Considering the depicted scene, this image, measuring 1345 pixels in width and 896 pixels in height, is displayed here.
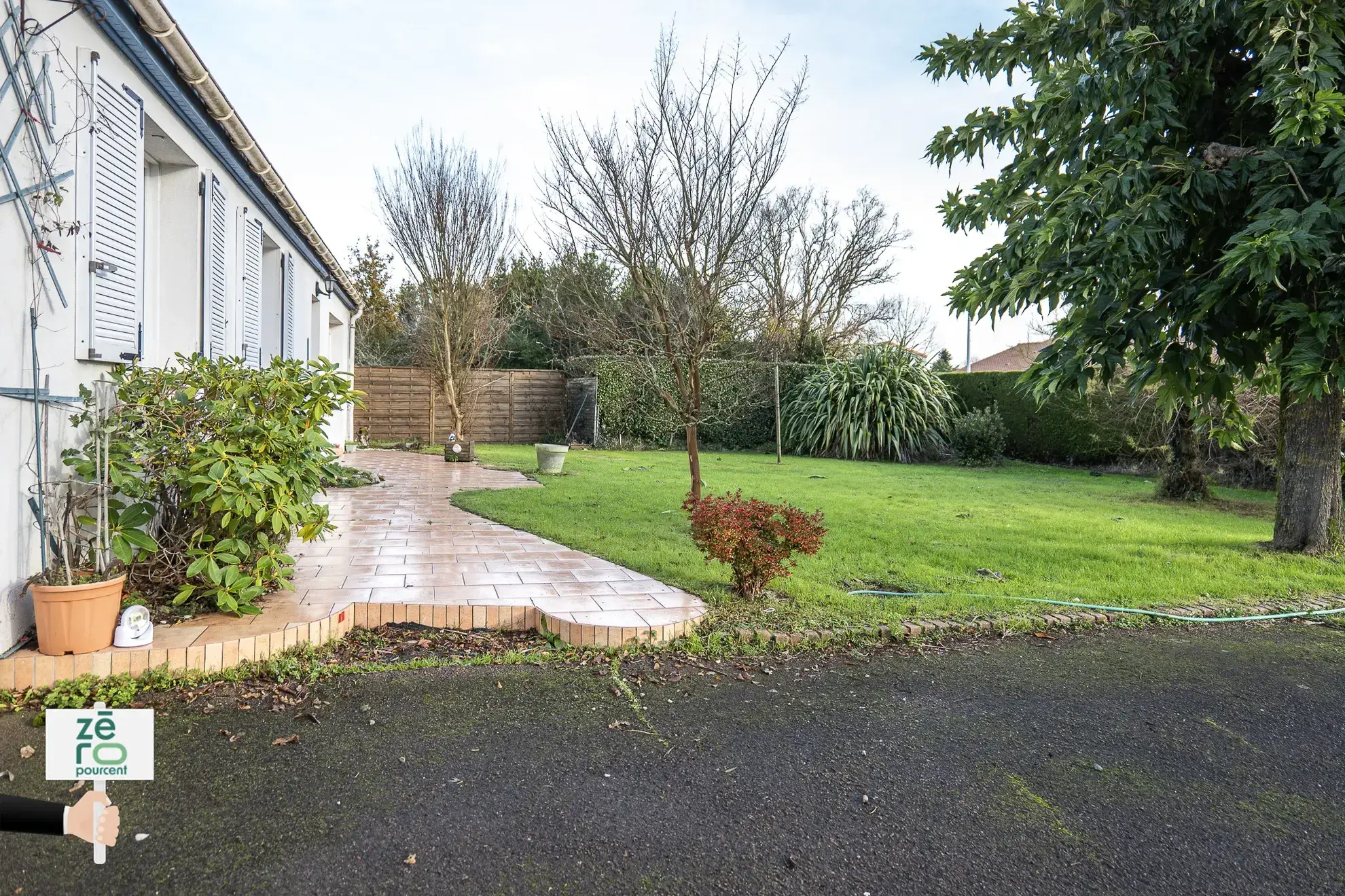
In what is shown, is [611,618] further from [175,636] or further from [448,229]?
[448,229]

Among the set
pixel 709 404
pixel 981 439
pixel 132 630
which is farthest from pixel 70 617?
pixel 981 439

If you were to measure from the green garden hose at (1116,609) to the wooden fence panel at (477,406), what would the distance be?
13340 mm

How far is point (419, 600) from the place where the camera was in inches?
165

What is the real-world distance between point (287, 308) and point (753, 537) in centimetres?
638

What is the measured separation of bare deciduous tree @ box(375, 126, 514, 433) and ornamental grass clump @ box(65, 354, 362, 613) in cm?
1050

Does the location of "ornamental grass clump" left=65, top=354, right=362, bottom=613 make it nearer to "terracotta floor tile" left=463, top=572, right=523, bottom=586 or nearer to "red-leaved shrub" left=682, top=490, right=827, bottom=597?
"terracotta floor tile" left=463, top=572, right=523, bottom=586

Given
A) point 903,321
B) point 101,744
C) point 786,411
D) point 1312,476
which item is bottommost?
point 101,744

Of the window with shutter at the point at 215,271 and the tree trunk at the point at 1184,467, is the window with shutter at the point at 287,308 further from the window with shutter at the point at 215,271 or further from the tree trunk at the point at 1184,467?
the tree trunk at the point at 1184,467

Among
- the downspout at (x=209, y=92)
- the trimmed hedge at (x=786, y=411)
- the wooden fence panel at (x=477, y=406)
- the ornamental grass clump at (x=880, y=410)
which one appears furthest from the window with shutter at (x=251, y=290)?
the ornamental grass clump at (x=880, y=410)

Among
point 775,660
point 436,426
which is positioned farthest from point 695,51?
point 436,426

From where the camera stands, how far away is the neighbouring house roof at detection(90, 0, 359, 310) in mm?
3742

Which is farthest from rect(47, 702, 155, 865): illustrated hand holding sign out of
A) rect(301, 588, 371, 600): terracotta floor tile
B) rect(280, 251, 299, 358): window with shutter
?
rect(280, 251, 299, 358): window with shutter

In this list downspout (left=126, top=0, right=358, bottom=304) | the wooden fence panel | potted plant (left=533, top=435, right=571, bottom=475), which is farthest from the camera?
the wooden fence panel

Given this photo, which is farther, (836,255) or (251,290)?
(836,255)
